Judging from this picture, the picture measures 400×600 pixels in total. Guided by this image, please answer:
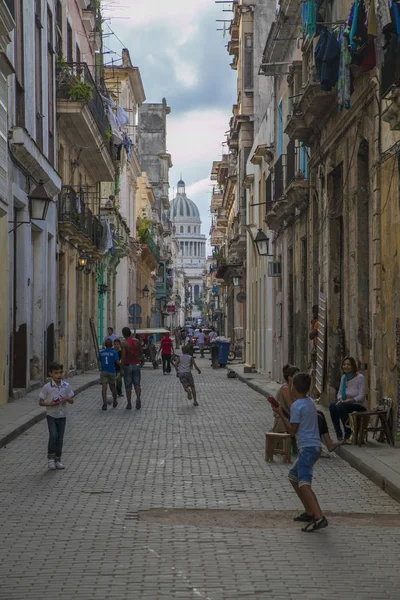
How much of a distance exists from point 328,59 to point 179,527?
9836 millimetres

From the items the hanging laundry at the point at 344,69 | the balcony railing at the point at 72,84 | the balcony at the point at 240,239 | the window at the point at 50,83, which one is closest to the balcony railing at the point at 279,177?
the balcony railing at the point at 72,84

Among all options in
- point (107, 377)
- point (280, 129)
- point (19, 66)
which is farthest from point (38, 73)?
point (280, 129)

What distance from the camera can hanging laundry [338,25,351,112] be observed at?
16.0 m

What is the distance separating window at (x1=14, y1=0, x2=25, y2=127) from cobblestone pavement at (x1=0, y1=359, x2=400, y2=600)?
8.26 metres

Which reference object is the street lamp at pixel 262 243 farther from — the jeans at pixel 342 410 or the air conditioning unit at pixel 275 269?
the jeans at pixel 342 410

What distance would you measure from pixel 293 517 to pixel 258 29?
39.2 meters

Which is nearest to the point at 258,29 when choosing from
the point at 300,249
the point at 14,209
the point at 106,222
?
the point at 106,222

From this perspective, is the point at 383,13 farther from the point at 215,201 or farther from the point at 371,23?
the point at 215,201

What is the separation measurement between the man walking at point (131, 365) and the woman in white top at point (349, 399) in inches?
288

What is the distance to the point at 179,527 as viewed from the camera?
9125 mm

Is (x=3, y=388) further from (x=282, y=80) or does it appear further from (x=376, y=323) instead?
(x=282, y=80)

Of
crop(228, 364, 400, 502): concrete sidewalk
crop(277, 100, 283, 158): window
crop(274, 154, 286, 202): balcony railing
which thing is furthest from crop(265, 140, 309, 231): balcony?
crop(228, 364, 400, 502): concrete sidewalk

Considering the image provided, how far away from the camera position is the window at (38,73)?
25.1 meters

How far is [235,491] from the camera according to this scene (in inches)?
439
